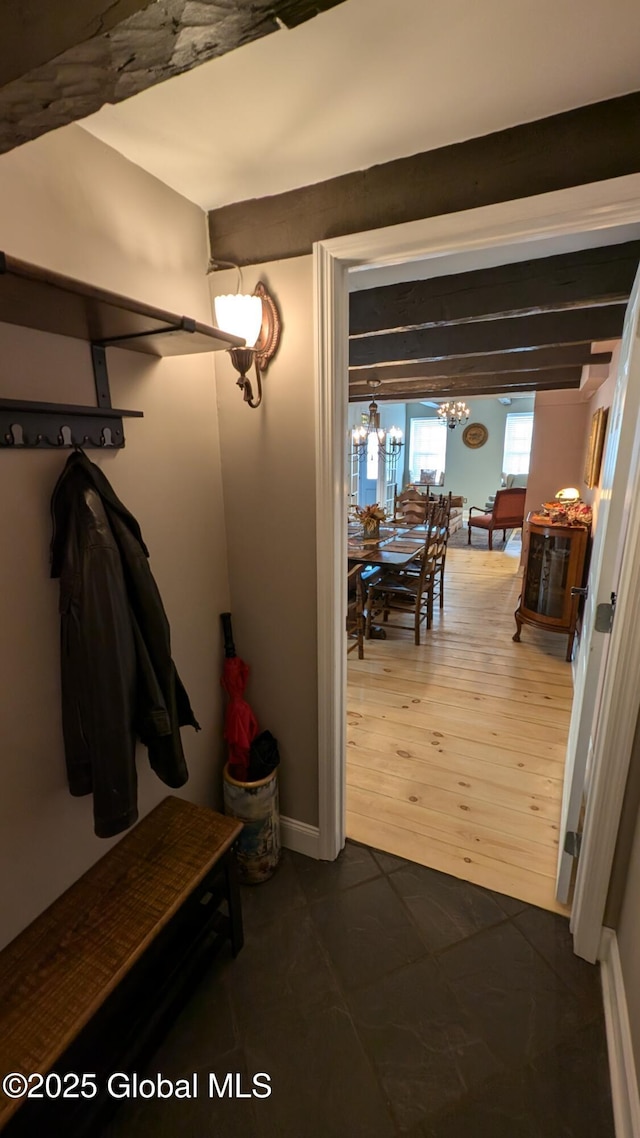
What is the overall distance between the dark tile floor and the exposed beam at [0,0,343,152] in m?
2.04

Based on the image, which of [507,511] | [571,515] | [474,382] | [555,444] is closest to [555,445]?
[555,444]

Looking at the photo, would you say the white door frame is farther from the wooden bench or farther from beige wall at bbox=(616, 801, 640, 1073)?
the wooden bench

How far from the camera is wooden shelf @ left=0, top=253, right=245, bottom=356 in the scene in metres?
0.83

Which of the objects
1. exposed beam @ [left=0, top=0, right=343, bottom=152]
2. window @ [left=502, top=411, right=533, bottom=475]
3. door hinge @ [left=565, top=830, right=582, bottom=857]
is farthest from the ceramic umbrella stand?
window @ [left=502, top=411, right=533, bottom=475]

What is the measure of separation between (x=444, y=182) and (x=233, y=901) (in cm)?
219

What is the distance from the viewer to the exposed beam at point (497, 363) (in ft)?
12.4

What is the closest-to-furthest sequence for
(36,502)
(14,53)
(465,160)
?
1. (14,53)
2. (36,502)
3. (465,160)

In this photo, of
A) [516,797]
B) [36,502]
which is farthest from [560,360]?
[36,502]

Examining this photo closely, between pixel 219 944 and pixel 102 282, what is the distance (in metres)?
1.99

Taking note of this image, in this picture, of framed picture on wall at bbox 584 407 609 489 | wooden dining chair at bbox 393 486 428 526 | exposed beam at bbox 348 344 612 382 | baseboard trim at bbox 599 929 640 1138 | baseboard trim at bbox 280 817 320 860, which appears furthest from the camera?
wooden dining chair at bbox 393 486 428 526

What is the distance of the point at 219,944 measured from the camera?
1.53 meters

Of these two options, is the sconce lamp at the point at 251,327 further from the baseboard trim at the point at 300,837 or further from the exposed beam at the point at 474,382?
the exposed beam at the point at 474,382

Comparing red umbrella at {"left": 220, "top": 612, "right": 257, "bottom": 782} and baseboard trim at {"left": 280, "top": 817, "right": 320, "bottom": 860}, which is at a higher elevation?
red umbrella at {"left": 220, "top": 612, "right": 257, "bottom": 782}

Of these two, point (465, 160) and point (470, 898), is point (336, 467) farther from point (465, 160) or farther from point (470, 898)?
point (470, 898)
